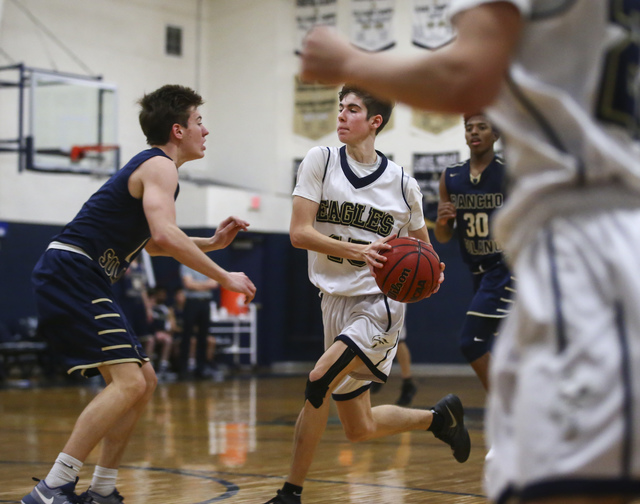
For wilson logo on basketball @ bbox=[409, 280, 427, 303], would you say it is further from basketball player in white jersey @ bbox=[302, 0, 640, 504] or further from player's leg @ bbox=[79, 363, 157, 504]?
basketball player in white jersey @ bbox=[302, 0, 640, 504]

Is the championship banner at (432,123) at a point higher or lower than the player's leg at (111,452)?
higher

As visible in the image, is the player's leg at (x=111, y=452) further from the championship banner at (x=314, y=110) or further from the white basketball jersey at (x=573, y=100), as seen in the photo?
the championship banner at (x=314, y=110)

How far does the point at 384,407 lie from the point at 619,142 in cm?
302

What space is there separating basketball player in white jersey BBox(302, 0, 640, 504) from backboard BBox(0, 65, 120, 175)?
1236 cm

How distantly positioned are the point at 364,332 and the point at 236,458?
6.34 feet

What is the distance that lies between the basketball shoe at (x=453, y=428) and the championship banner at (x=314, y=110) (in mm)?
12611

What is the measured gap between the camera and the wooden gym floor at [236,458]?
4361mm

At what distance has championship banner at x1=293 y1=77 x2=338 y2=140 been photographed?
17.1 metres

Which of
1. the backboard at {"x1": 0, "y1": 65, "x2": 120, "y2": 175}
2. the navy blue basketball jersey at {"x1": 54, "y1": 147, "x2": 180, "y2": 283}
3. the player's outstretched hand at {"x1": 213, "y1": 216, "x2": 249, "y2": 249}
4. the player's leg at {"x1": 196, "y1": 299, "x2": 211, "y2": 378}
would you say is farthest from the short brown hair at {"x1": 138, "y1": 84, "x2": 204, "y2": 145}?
the player's leg at {"x1": 196, "y1": 299, "x2": 211, "y2": 378}

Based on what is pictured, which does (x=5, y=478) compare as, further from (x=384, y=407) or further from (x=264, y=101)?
(x=264, y=101)

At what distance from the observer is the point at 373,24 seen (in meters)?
16.7

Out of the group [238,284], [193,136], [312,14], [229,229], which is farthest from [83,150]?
[238,284]

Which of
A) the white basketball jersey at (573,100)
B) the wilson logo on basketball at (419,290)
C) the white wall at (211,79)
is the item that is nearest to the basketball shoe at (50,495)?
the wilson logo on basketball at (419,290)

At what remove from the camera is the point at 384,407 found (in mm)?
4426
